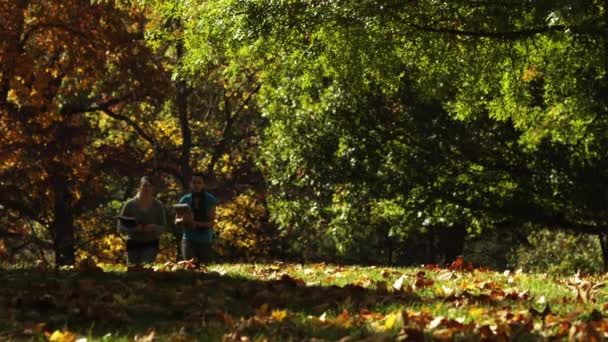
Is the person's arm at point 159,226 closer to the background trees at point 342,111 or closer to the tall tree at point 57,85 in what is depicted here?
the background trees at point 342,111

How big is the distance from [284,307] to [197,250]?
17.9 feet

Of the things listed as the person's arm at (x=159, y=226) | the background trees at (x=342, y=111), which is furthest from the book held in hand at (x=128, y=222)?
the background trees at (x=342, y=111)

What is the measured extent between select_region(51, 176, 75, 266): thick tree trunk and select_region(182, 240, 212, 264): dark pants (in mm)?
12848

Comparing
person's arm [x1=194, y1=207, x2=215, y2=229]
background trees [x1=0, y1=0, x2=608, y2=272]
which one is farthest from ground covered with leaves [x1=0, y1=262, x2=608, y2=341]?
background trees [x1=0, y1=0, x2=608, y2=272]

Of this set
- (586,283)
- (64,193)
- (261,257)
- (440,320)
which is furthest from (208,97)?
(440,320)

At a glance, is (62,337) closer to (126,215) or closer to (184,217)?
(126,215)

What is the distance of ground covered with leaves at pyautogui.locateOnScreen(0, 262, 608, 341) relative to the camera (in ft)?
19.2

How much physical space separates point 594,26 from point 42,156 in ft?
54.9

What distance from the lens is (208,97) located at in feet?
113

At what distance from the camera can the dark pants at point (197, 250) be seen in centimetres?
1252

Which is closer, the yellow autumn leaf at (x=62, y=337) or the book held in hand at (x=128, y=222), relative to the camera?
the yellow autumn leaf at (x=62, y=337)

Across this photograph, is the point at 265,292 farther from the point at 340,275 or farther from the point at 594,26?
the point at 594,26

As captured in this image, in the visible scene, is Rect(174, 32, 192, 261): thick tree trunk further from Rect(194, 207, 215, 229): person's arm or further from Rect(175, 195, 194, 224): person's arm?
Rect(175, 195, 194, 224): person's arm

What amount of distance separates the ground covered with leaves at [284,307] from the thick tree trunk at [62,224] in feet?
51.2
